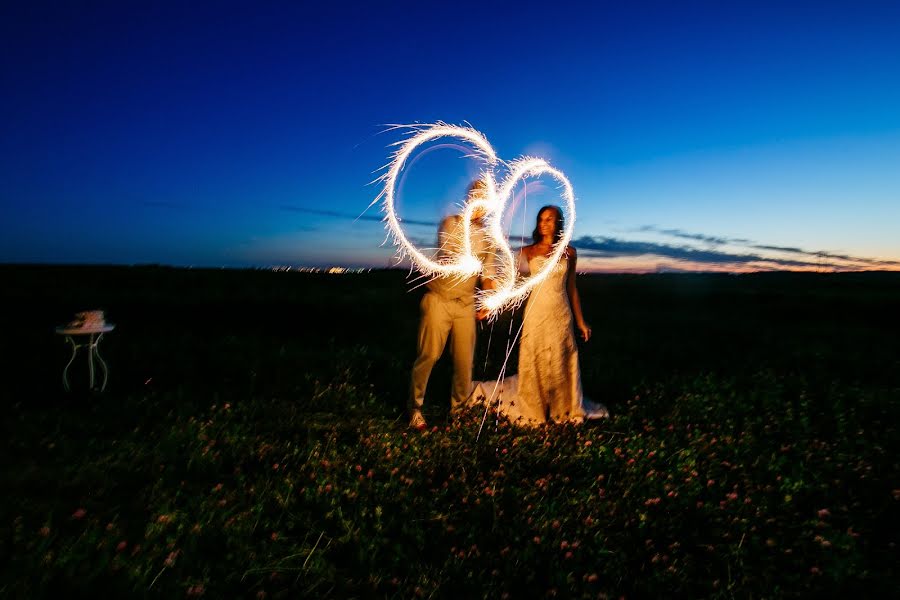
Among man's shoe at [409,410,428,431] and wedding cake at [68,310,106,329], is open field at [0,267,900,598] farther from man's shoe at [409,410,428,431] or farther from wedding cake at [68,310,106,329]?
wedding cake at [68,310,106,329]

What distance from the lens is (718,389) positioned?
9.25 metres

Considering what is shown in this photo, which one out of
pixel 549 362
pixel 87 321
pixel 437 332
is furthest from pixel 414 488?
pixel 87 321

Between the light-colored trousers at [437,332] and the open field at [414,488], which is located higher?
the light-colored trousers at [437,332]

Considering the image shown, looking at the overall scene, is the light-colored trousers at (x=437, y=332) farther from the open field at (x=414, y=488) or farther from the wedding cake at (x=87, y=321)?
the wedding cake at (x=87, y=321)

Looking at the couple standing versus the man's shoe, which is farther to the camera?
the couple standing

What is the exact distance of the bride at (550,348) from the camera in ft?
26.0

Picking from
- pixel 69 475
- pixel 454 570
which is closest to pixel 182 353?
pixel 69 475

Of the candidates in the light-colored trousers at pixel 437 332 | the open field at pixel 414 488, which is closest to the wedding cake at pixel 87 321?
the open field at pixel 414 488

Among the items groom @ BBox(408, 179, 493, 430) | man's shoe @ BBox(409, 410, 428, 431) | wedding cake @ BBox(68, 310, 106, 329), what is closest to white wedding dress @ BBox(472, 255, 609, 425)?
groom @ BBox(408, 179, 493, 430)

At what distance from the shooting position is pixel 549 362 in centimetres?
803

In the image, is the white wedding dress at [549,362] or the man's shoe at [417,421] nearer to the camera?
the man's shoe at [417,421]

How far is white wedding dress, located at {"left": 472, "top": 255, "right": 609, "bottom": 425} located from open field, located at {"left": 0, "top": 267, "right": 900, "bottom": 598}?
2.09 feet

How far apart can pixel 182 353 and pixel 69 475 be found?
6266mm

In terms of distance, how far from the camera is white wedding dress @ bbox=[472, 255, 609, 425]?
7.95 m
